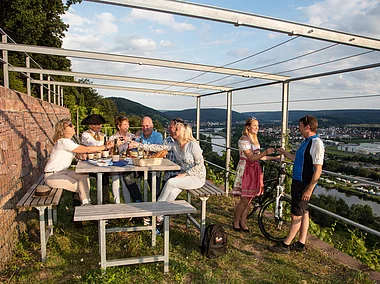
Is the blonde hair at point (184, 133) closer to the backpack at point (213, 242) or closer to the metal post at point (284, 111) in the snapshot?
the backpack at point (213, 242)

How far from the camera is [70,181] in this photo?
3406 mm

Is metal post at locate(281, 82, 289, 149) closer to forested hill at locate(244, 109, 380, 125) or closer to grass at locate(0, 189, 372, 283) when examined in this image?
forested hill at locate(244, 109, 380, 125)

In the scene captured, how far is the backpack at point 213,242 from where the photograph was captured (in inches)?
119

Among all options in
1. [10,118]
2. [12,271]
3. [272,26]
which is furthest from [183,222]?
[272,26]

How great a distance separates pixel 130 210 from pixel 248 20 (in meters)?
1.94

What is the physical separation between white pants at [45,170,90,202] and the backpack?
1.48 m

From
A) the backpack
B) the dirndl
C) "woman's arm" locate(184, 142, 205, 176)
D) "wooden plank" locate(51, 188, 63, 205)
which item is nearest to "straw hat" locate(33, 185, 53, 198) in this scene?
"wooden plank" locate(51, 188, 63, 205)

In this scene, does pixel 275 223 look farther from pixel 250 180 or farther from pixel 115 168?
pixel 115 168

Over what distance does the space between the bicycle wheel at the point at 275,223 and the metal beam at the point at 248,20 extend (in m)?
1.87

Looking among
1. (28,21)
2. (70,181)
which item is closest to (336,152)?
(70,181)

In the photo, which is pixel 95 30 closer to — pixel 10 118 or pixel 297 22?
pixel 10 118

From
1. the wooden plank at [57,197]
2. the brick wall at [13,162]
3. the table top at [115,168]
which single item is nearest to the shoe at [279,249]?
the table top at [115,168]

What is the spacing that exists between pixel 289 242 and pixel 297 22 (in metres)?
2.19

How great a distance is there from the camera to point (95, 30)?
4.08m
